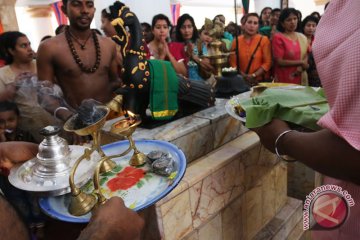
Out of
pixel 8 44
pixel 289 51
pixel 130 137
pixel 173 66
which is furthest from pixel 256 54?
pixel 130 137

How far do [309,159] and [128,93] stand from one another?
35.1 inches

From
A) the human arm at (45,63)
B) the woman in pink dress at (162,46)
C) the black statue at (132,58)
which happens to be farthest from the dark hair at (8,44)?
the black statue at (132,58)

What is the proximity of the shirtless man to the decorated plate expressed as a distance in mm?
940

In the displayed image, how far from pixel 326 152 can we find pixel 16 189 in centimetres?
105

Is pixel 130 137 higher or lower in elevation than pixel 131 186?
higher

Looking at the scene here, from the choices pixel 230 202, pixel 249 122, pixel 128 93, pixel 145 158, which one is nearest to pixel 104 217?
pixel 145 158

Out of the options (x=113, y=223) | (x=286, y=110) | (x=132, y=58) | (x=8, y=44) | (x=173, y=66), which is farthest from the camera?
(x=8, y=44)

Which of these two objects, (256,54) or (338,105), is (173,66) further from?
(338,105)

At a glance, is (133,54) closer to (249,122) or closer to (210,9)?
(249,122)

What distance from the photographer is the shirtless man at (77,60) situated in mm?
1833

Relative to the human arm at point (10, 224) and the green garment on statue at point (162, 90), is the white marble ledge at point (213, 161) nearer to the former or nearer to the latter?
the green garment on statue at point (162, 90)

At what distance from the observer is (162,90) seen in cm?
139

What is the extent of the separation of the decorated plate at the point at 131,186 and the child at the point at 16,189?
127 millimetres

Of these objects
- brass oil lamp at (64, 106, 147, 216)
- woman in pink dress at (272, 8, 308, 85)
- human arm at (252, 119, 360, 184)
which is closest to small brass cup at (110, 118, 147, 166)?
brass oil lamp at (64, 106, 147, 216)
